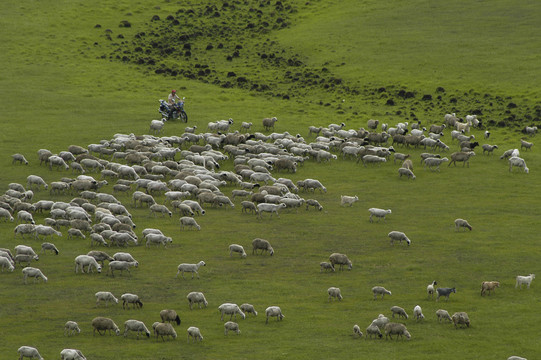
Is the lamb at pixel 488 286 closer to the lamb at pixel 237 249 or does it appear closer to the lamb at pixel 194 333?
the lamb at pixel 237 249

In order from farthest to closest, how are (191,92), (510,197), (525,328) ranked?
1. (191,92)
2. (510,197)
3. (525,328)

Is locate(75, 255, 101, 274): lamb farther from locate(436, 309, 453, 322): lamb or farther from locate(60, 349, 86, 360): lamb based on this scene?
locate(436, 309, 453, 322): lamb

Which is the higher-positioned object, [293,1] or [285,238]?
[293,1]

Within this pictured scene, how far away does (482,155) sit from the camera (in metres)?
59.7

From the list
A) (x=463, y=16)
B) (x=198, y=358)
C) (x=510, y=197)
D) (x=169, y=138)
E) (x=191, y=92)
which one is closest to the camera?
(x=198, y=358)

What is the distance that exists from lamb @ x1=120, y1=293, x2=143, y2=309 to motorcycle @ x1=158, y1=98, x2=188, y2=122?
39.1m

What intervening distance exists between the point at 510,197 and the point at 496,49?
41260 mm

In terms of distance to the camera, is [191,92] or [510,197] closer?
[510,197]

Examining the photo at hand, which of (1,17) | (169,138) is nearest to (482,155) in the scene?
(169,138)

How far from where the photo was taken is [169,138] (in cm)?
5906

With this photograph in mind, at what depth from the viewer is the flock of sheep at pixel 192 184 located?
32.4m

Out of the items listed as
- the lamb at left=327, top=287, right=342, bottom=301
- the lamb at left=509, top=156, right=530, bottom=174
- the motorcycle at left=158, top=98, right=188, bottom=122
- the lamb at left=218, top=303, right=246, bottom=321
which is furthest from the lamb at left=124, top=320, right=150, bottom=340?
the motorcycle at left=158, top=98, right=188, bottom=122

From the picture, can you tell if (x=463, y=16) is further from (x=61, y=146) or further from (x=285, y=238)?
(x=285, y=238)

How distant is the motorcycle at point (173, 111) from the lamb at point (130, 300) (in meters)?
39.1
